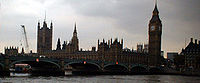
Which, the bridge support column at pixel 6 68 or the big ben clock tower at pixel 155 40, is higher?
the big ben clock tower at pixel 155 40

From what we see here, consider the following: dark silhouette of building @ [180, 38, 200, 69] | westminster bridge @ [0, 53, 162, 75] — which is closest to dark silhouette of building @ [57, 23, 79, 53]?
westminster bridge @ [0, 53, 162, 75]

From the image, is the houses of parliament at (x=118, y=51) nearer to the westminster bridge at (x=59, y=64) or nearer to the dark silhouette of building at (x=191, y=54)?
the westminster bridge at (x=59, y=64)

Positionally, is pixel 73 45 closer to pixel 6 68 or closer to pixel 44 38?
pixel 44 38

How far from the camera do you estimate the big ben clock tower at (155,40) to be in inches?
5984

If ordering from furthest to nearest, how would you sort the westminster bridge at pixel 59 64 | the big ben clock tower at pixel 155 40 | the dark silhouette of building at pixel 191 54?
the big ben clock tower at pixel 155 40, the dark silhouette of building at pixel 191 54, the westminster bridge at pixel 59 64

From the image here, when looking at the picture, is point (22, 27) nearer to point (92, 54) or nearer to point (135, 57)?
point (92, 54)

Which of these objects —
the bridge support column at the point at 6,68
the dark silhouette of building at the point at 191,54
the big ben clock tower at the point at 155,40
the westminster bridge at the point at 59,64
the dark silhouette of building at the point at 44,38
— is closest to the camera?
the bridge support column at the point at 6,68

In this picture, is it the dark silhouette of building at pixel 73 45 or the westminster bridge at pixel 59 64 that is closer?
the westminster bridge at pixel 59 64

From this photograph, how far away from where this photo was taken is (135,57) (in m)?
144

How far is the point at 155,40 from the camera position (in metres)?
152

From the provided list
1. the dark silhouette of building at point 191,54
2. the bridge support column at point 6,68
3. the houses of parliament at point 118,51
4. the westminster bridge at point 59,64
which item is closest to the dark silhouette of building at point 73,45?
the houses of parliament at point 118,51

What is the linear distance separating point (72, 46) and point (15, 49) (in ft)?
166

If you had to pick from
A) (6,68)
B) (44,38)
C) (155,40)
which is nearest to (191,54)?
(155,40)

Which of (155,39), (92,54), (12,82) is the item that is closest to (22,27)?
(92,54)
